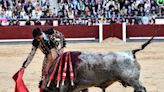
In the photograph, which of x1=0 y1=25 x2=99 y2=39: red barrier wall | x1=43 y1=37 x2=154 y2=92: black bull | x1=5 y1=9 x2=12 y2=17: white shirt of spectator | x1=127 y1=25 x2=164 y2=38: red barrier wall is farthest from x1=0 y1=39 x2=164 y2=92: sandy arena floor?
x1=0 y1=25 x2=99 y2=39: red barrier wall

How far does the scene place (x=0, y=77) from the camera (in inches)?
382

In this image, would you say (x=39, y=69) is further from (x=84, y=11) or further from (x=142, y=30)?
(x=142, y=30)

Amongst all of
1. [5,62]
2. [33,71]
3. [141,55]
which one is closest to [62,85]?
[33,71]

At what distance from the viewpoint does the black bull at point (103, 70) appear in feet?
19.2

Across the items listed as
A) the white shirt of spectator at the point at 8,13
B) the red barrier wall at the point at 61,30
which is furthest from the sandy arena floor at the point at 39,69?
the red barrier wall at the point at 61,30

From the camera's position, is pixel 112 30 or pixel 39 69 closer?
pixel 39 69

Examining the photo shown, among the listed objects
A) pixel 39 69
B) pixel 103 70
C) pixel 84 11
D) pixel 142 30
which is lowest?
pixel 142 30

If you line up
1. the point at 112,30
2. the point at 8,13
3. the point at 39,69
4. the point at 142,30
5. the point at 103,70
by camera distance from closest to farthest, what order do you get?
the point at 103,70 → the point at 39,69 → the point at 8,13 → the point at 112,30 → the point at 142,30

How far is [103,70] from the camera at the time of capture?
19.3 ft

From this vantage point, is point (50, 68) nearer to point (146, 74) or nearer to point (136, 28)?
point (146, 74)

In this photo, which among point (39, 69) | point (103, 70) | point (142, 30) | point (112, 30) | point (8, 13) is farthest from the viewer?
point (142, 30)

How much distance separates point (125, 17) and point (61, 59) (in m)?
12.5

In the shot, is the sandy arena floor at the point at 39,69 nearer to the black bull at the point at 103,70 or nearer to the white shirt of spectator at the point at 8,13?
the black bull at the point at 103,70

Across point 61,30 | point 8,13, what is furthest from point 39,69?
point 61,30
